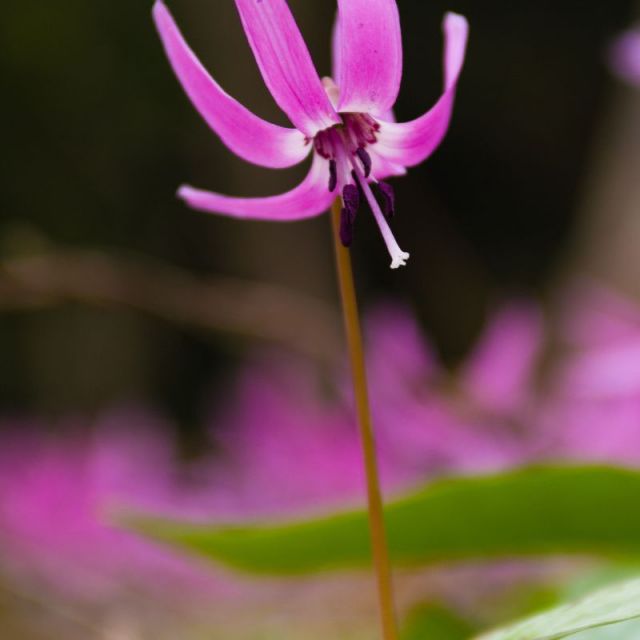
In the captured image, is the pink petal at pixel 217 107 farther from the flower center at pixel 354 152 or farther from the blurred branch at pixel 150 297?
the blurred branch at pixel 150 297

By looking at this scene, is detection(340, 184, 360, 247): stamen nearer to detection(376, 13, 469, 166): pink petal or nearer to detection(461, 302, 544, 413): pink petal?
detection(376, 13, 469, 166): pink petal

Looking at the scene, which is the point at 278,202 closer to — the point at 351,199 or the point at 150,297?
the point at 351,199

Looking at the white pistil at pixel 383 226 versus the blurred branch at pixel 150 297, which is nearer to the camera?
the white pistil at pixel 383 226

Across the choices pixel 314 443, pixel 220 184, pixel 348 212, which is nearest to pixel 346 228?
pixel 348 212

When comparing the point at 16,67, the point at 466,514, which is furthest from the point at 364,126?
the point at 16,67

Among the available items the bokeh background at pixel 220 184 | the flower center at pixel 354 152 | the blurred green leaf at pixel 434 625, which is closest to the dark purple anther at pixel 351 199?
the flower center at pixel 354 152

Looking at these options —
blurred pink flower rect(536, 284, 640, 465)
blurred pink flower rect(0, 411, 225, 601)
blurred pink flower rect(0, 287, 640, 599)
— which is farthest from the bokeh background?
blurred pink flower rect(536, 284, 640, 465)
